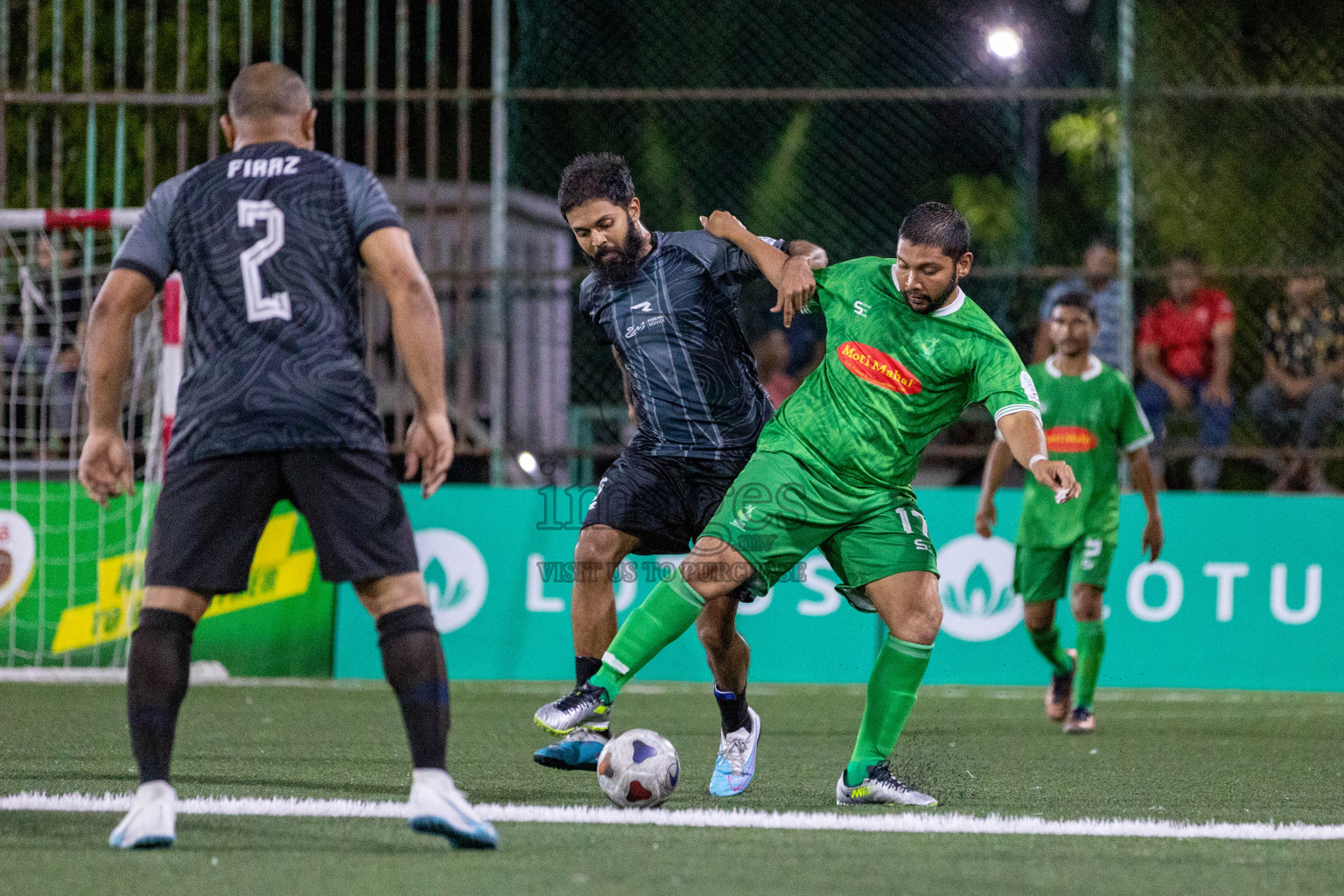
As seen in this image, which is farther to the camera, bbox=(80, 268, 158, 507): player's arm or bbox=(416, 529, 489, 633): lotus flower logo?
bbox=(416, 529, 489, 633): lotus flower logo

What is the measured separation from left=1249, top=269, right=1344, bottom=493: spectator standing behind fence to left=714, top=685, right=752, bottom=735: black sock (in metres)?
5.84

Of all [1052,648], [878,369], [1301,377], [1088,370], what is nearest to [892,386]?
[878,369]

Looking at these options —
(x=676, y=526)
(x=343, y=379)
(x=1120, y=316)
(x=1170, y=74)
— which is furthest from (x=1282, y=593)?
(x=343, y=379)

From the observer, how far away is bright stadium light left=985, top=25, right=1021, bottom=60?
455 inches

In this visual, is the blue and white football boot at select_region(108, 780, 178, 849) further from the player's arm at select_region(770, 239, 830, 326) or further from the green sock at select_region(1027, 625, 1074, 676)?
the green sock at select_region(1027, 625, 1074, 676)

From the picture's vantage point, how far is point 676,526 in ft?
17.6

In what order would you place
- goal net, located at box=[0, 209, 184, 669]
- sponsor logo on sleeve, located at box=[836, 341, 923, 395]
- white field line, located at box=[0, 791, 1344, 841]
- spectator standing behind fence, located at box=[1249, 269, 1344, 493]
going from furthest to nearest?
1. spectator standing behind fence, located at box=[1249, 269, 1344, 493]
2. goal net, located at box=[0, 209, 184, 669]
3. sponsor logo on sleeve, located at box=[836, 341, 923, 395]
4. white field line, located at box=[0, 791, 1344, 841]

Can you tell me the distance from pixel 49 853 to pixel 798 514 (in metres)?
2.21

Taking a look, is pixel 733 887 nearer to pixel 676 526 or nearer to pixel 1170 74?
pixel 676 526

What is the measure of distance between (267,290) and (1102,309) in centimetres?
683

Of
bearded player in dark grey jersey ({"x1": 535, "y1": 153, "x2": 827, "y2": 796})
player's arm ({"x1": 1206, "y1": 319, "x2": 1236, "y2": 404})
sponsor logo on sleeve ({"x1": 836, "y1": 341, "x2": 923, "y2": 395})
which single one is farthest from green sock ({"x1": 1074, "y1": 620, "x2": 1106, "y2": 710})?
sponsor logo on sleeve ({"x1": 836, "y1": 341, "x2": 923, "y2": 395})

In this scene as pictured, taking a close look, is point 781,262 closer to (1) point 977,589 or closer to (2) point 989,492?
(2) point 989,492

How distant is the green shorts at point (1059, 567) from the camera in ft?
25.6

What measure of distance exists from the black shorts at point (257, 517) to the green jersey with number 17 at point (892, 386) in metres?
1.46
